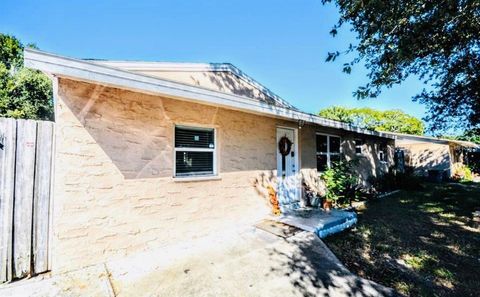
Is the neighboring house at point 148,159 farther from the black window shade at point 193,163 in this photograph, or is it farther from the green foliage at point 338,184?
the green foliage at point 338,184

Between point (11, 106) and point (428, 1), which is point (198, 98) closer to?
point (428, 1)

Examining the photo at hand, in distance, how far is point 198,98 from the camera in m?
4.20

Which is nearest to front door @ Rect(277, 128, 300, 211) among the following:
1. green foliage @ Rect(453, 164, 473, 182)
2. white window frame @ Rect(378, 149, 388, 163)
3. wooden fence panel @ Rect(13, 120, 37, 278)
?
wooden fence panel @ Rect(13, 120, 37, 278)

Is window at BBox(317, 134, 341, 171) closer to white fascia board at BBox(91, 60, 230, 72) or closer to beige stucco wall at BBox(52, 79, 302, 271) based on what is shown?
beige stucco wall at BBox(52, 79, 302, 271)

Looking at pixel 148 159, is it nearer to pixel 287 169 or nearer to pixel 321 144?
pixel 287 169

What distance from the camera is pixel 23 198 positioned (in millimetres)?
3199

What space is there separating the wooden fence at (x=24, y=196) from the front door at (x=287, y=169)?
5.31 metres

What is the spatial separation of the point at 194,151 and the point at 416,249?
4.87 m

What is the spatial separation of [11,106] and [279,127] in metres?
17.5

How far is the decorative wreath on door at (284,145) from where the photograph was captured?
6864 millimetres

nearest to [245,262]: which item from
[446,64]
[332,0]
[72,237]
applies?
[72,237]

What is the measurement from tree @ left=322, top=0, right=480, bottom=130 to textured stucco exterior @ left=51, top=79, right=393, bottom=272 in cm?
376

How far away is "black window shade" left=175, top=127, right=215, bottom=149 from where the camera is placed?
15.4 ft

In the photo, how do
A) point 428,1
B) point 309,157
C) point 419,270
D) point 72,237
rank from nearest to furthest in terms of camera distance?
point 72,237 → point 419,270 → point 428,1 → point 309,157
